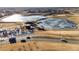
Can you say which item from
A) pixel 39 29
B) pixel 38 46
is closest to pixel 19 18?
pixel 39 29

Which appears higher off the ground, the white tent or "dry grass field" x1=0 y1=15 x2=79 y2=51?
the white tent

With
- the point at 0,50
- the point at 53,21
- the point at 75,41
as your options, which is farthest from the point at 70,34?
the point at 0,50

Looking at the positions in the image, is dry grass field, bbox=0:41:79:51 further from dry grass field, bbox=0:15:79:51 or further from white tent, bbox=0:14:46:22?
white tent, bbox=0:14:46:22

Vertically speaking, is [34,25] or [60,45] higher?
[34,25]

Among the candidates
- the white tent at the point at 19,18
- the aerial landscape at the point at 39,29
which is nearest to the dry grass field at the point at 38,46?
the aerial landscape at the point at 39,29

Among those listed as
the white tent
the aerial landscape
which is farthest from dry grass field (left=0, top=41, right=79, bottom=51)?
the white tent
